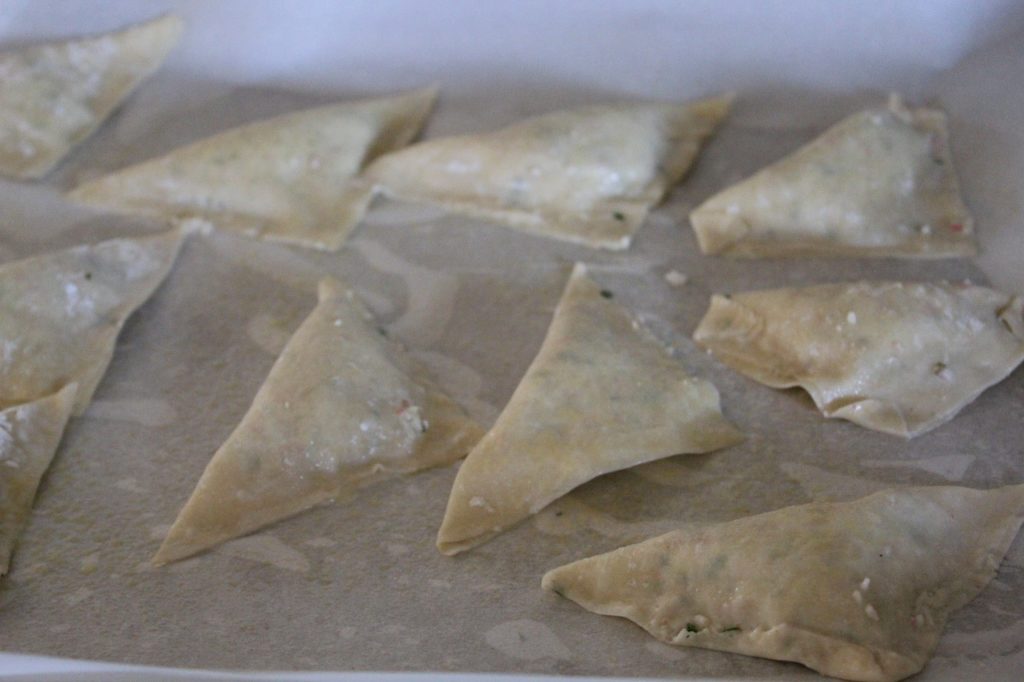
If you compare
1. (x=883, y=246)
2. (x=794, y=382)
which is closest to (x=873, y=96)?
(x=883, y=246)

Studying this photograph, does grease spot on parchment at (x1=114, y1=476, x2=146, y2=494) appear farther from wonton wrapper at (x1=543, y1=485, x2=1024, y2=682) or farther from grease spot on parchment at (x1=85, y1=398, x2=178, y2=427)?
wonton wrapper at (x1=543, y1=485, x2=1024, y2=682)

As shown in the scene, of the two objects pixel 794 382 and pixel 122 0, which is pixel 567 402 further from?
pixel 122 0

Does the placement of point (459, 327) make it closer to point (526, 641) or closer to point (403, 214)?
point (403, 214)

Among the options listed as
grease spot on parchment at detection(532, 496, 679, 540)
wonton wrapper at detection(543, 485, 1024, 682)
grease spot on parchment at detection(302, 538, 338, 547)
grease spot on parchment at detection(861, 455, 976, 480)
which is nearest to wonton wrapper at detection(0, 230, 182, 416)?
grease spot on parchment at detection(302, 538, 338, 547)

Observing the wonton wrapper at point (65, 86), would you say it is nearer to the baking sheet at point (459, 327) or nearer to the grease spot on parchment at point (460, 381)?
the baking sheet at point (459, 327)

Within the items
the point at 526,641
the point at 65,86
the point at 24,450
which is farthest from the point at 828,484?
the point at 65,86

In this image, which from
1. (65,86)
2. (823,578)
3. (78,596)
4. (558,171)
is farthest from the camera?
(65,86)
